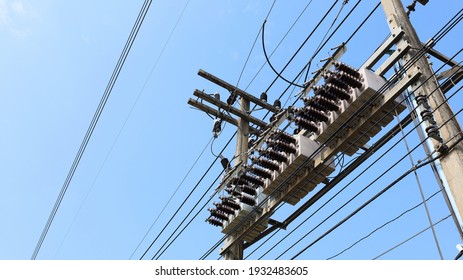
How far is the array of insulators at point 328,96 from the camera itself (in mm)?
7273

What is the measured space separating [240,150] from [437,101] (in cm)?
530

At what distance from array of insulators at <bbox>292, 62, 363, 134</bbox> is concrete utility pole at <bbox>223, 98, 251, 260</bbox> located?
8.79 ft

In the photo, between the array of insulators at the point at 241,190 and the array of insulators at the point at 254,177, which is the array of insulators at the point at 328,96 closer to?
the array of insulators at the point at 254,177

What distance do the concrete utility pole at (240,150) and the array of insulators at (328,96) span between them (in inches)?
105

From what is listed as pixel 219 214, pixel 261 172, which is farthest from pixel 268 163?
pixel 219 214

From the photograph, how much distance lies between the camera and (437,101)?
6023 millimetres

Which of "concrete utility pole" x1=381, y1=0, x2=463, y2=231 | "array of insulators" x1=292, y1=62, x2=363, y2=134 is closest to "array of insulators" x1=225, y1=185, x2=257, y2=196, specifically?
"array of insulators" x1=292, y1=62, x2=363, y2=134

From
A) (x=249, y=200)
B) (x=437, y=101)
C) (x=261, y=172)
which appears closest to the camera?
(x=437, y=101)

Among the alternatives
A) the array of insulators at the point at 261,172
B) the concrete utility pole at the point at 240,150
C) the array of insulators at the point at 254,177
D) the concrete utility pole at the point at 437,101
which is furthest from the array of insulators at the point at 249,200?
the concrete utility pole at the point at 437,101

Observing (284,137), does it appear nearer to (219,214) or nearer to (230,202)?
(230,202)

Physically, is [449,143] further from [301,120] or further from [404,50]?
[301,120]

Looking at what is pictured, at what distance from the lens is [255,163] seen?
353 inches

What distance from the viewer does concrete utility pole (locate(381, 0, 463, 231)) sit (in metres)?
5.26
